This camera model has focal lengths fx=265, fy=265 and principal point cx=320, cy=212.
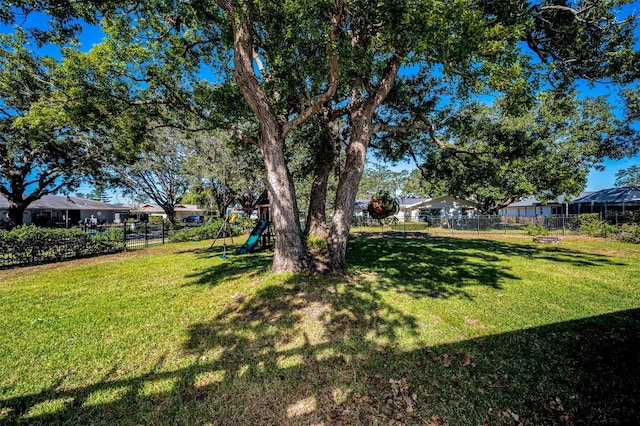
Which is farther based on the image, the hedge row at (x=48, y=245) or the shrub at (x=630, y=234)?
the shrub at (x=630, y=234)

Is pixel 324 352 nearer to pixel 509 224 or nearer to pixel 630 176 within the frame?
pixel 509 224

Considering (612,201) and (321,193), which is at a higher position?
(321,193)

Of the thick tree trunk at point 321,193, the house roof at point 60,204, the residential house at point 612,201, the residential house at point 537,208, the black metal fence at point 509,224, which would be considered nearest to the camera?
A: the thick tree trunk at point 321,193

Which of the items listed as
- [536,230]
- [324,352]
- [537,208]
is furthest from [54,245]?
[537,208]

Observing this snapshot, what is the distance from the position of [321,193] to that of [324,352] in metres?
5.99

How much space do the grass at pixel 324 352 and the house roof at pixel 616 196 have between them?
942 inches

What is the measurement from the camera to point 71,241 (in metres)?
10.8

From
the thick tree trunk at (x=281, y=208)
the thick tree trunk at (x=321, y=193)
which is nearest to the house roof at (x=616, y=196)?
the thick tree trunk at (x=321, y=193)

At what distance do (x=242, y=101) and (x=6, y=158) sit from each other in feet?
58.1

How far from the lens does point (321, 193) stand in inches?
347

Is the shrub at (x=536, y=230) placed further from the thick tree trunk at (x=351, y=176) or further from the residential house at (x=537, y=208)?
the thick tree trunk at (x=351, y=176)

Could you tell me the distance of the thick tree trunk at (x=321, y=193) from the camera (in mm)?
8734

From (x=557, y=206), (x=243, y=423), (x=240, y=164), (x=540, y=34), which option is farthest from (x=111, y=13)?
(x=557, y=206)

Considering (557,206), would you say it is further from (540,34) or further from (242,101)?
(242,101)
